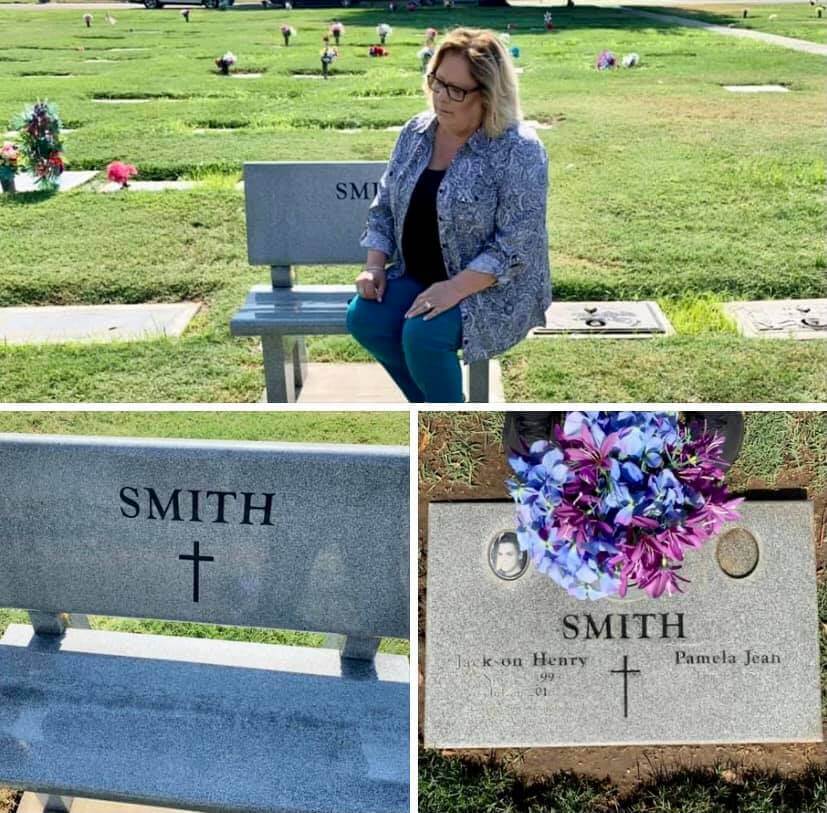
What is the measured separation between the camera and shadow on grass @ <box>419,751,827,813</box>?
9.15 feet

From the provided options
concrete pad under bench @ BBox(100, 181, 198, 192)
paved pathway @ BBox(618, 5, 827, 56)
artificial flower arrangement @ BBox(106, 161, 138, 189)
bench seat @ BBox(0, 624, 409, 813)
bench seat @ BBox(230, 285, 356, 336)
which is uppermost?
paved pathway @ BBox(618, 5, 827, 56)

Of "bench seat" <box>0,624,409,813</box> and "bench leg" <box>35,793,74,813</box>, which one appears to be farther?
"bench leg" <box>35,793,74,813</box>

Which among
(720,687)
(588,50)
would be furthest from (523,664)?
(588,50)

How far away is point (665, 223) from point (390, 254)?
9.48 ft

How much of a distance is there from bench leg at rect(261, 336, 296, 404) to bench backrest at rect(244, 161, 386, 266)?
0.43 meters

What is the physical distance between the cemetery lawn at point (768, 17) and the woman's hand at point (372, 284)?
15.5m

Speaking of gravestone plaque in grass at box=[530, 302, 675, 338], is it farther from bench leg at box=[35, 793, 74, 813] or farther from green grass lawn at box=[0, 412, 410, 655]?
bench leg at box=[35, 793, 74, 813]

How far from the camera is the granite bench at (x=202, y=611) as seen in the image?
7.94 feet

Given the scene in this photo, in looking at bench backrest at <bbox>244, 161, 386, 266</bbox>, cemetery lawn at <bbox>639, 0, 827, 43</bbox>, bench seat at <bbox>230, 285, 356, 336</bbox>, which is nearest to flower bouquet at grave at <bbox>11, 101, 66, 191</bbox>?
bench backrest at <bbox>244, 161, 386, 266</bbox>

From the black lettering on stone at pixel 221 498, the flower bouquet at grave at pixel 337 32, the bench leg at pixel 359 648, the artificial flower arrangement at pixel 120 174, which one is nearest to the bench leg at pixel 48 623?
the black lettering on stone at pixel 221 498

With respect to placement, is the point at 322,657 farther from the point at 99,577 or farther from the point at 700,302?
the point at 700,302

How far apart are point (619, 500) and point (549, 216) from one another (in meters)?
3.53

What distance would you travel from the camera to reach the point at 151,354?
4094 mm

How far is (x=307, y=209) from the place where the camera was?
383cm
